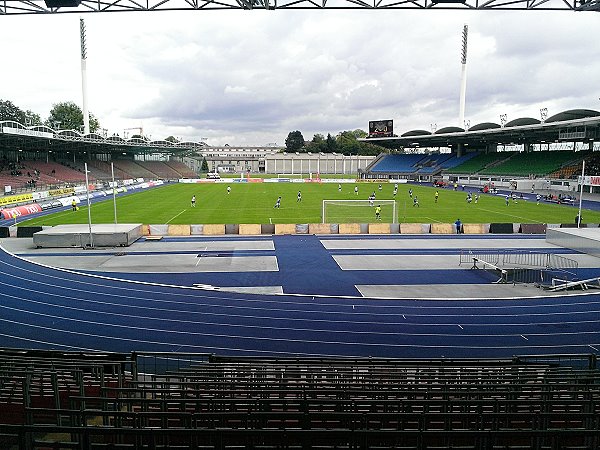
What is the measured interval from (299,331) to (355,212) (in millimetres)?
31661

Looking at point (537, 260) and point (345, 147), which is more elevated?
point (345, 147)

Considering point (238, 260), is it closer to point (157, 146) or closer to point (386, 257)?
point (386, 257)

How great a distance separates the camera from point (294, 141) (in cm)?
19500

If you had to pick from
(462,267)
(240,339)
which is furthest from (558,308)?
(240,339)

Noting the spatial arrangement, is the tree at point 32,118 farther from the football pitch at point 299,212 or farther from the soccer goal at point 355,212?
the soccer goal at point 355,212

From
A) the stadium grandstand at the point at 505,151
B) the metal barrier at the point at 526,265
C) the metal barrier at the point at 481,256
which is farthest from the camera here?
the stadium grandstand at the point at 505,151

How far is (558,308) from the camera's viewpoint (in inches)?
706

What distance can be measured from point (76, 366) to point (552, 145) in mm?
102703

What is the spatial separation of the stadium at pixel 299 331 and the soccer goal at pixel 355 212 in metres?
0.52

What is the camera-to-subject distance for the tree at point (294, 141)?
194 meters

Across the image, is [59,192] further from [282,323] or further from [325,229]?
[282,323]

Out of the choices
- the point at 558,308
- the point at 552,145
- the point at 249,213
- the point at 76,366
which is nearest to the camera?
the point at 76,366

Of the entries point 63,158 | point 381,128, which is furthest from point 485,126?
point 63,158

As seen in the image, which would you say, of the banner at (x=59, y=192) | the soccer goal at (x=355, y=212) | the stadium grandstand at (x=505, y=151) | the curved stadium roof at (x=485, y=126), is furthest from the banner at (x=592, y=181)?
the banner at (x=59, y=192)
